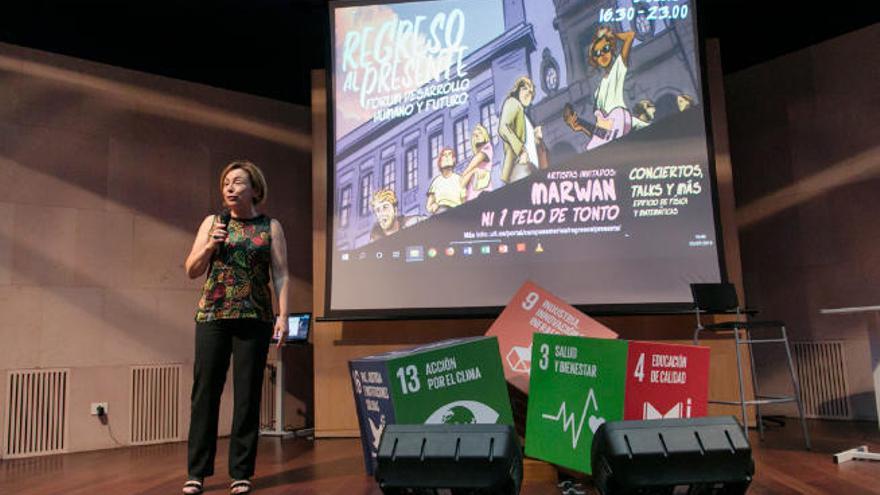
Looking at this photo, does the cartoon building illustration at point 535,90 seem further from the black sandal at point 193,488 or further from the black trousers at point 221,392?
the black sandal at point 193,488

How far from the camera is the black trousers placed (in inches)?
103

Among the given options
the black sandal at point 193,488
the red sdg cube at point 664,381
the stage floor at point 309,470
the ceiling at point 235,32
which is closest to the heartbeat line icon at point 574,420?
the red sdg cube at point 664,381

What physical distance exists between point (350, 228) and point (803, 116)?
3.62 m

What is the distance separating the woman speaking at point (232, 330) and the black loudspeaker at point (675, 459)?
5.90ft

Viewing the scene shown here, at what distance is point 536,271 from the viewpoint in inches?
154

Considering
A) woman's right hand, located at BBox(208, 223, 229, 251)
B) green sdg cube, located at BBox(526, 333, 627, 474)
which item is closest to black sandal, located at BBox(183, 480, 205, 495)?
woman's right hand, located at BBox(208, 223, 229, 251)

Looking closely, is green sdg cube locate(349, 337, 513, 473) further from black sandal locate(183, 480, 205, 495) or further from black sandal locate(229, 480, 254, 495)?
black sandal locate(183, 480, 205, 495)

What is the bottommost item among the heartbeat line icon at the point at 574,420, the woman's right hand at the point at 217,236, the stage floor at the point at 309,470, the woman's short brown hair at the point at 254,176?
the stage floor at the point at 309,470

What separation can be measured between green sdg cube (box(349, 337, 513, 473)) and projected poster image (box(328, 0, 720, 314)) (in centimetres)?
138

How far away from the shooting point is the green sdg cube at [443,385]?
8.04ft

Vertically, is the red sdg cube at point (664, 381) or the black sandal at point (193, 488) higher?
the red sdg cube at point (664, 381)

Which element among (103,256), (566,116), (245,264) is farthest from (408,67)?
(103,256)

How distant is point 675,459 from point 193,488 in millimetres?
2025

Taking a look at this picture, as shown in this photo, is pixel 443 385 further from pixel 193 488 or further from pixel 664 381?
pixel 193 488
